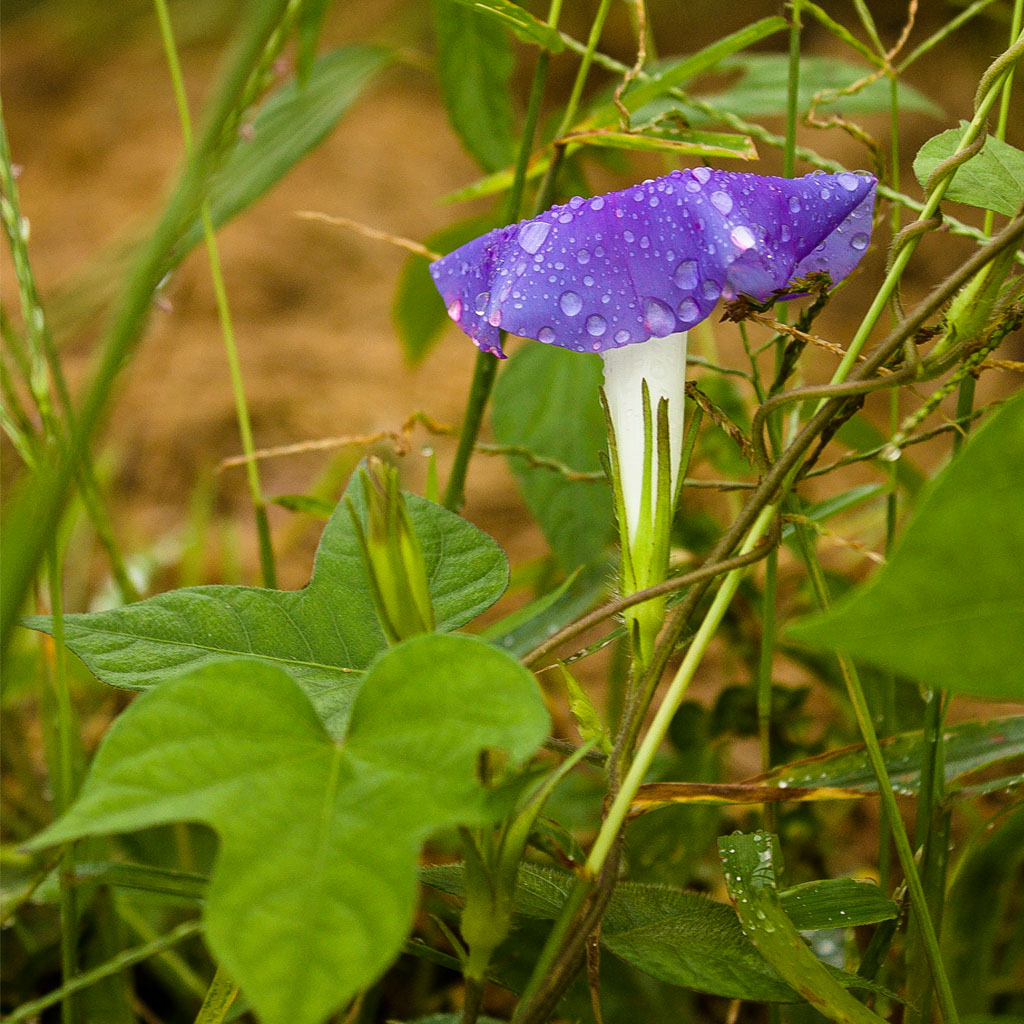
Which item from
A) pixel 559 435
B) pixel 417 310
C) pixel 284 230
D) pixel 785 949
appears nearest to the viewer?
pixel 785 949

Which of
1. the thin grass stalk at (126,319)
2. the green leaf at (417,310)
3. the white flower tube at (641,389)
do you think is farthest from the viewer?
the green leaf at (417,310)

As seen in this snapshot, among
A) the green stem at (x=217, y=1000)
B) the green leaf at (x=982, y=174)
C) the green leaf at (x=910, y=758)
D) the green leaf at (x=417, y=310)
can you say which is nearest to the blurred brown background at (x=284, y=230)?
the green leaf at (x=417, y=310)

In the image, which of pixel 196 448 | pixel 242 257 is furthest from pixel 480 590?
pixel 242 257

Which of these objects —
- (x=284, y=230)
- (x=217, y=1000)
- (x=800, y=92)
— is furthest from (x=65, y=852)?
(x=284, y=230)

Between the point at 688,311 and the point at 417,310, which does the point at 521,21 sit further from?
the point at 417,310

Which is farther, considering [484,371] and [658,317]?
[484,371]

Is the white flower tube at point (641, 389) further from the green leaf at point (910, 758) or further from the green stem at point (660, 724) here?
the green leaf at point (910, 758)
